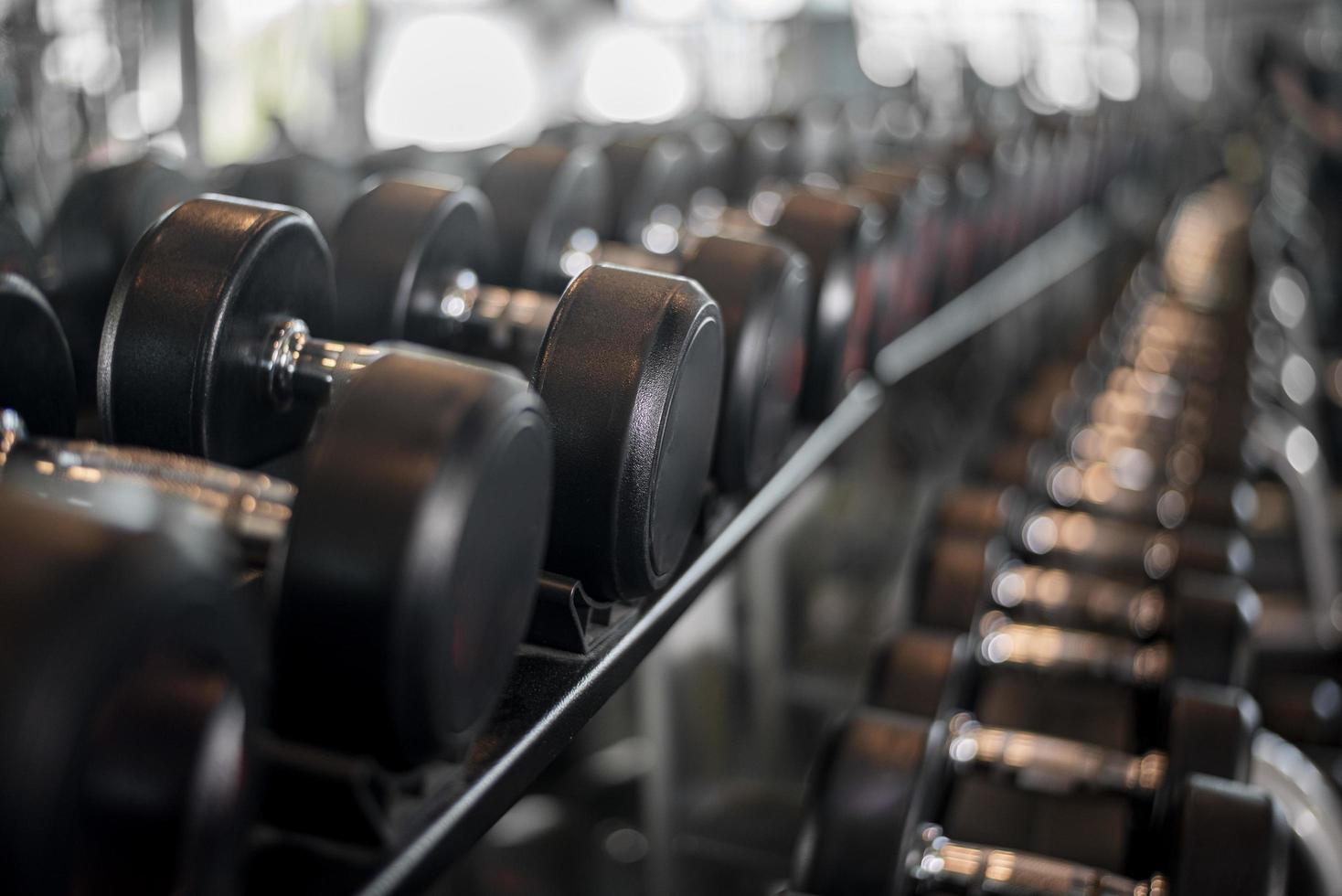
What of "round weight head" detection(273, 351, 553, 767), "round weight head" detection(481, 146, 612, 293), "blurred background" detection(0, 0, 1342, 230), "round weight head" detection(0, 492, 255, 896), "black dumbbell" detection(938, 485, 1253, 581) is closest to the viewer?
"round weight head" detection(0, 492, 255, 896)

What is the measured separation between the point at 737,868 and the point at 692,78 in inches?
169

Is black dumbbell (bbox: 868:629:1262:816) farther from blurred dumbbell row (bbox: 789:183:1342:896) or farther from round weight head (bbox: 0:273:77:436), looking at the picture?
round weight head (bbox: 0:273:77:436)

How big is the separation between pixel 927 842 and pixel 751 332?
0.33 metres

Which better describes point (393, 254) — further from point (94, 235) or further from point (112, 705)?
point (112, 705)

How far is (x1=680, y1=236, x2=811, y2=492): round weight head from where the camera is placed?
698mm

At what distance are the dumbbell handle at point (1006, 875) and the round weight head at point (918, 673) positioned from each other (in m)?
0.09

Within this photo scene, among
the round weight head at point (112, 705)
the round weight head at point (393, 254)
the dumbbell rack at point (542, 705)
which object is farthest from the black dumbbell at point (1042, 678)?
the round weight head at point (112, 705)

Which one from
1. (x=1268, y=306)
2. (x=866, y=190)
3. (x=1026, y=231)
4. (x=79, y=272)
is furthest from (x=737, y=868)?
(x=1268, y=306)

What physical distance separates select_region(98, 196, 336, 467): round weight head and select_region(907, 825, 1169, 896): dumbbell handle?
46 centimetres

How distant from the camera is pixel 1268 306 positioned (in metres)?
2.16

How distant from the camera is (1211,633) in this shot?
0.90 metres

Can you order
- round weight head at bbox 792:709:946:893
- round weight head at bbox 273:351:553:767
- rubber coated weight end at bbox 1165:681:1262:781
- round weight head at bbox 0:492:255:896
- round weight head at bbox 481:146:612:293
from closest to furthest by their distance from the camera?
round weight head at bbox 0:492:255:896 < round weight head at bbox 273:351:553:767 < round weight head at bbox 792:709:946:893 < rubber coated weight end at bbox 1165:681:1262:781 < round weight head at bbox 481:146:612:293

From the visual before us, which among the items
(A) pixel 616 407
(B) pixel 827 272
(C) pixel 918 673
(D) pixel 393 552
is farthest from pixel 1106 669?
(D) pixel 393 552

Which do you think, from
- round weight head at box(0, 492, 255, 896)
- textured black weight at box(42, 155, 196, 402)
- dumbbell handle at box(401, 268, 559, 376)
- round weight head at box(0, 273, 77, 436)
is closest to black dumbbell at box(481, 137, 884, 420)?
dumbbell handle at box(401, 268, 559, 376)
